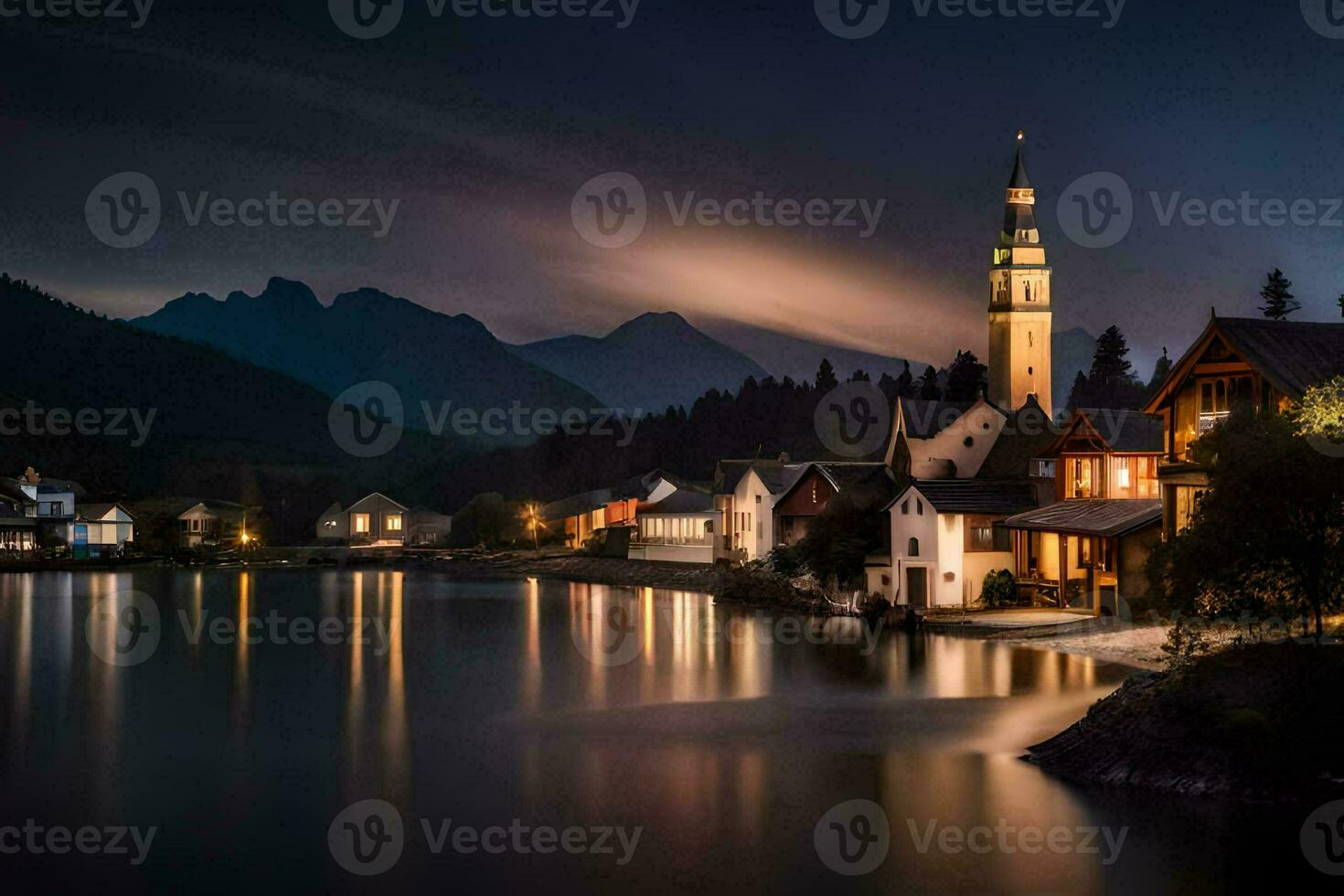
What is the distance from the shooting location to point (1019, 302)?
294 ft

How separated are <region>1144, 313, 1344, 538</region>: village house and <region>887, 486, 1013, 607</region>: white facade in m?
11.4

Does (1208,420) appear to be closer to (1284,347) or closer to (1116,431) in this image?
(1284,347)

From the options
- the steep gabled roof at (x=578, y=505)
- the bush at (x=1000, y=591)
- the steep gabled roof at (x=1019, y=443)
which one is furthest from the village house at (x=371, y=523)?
the bush at (x=1000, y=591)

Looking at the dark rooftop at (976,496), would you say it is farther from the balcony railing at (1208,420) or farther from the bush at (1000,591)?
the balcony railing at (1208,420)

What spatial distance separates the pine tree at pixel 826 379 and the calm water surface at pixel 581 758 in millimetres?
116535

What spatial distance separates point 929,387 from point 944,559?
240 ft

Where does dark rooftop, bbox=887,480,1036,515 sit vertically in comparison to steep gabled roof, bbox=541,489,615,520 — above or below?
below

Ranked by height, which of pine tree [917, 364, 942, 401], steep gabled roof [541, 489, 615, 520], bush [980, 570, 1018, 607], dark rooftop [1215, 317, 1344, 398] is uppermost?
pine tree [917, 364, 942, 401]

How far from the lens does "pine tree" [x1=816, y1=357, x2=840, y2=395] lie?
560ft

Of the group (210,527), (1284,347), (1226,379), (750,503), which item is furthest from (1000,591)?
(210,527)

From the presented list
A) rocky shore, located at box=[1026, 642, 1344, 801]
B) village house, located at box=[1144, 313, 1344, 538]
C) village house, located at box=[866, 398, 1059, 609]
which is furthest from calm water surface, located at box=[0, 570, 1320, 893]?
village house, located at box=[1144, 313, 1344, 538]

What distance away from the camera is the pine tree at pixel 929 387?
123 m

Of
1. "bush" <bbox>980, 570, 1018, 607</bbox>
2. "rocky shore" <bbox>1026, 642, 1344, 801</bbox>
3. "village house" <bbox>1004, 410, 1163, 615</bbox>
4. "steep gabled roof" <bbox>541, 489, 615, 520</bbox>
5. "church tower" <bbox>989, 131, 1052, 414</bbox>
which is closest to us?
"rocky shore" <bbox>1026, 642, 1344, 801</bbox>

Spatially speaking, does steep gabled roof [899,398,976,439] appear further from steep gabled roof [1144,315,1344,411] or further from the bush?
steep gabled roof [1144,315,1344,411]
